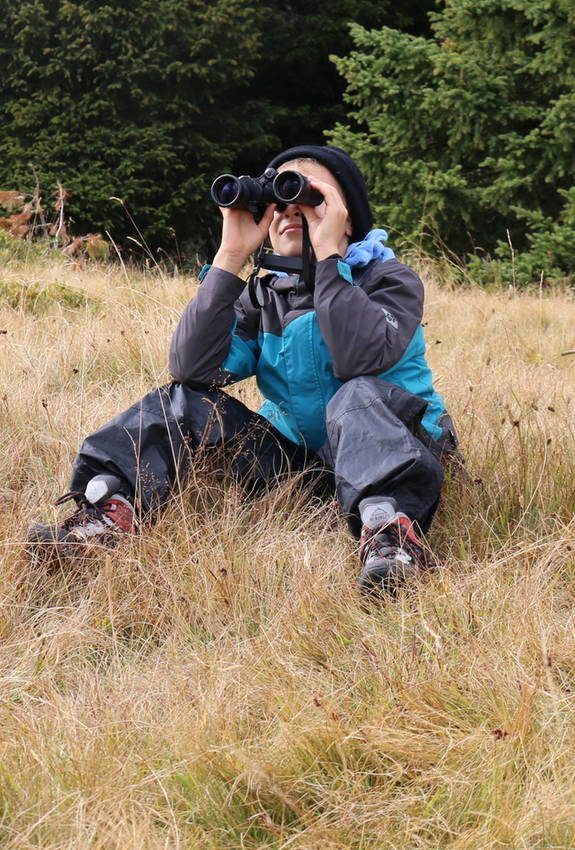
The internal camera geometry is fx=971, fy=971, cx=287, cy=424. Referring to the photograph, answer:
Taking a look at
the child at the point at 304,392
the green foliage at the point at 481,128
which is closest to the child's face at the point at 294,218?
the child at the point at 304,392

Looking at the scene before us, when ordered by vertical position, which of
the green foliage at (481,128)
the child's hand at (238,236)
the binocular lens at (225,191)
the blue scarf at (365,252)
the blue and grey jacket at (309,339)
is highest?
the binocular lens at (225,191)

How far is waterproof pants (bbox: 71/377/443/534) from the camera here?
2.51 m

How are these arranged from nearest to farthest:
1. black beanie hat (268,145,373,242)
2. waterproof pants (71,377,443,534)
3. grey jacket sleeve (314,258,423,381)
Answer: waterproof pants (71,377,443,534)
grey jacket sleeve (314,258,423,381)
black beanie hat (268,145,373,242)

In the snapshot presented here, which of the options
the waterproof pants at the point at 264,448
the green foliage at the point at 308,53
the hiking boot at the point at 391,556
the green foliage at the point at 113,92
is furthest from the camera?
the green foliage at the point at 308,53

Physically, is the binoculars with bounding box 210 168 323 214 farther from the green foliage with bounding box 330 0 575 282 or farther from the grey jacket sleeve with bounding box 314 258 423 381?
the green foliage with bounding box 330 0 575 282

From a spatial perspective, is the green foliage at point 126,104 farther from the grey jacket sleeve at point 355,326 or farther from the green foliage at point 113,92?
the grey jacket sleeve at point 355,326

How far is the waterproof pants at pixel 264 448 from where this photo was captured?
2.51 metres

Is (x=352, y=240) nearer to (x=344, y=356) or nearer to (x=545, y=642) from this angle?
(x=344, y=356)

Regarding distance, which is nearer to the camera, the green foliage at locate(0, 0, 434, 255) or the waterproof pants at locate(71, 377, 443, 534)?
the waterproof pants at locate(71, 377, 443, 534)

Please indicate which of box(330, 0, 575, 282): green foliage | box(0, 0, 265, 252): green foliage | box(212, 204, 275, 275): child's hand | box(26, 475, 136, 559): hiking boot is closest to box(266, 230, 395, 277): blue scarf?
box(212, 204, 275, 275): child's hand

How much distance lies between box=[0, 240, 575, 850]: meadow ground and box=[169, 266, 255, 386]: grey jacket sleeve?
303 mm

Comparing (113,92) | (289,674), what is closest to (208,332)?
(289,674)

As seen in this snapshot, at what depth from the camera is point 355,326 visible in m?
2.65

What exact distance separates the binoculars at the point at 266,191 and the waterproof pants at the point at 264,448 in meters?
0.55
